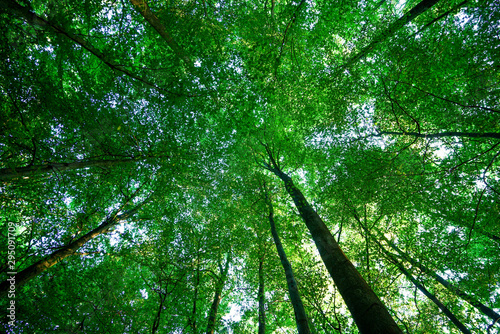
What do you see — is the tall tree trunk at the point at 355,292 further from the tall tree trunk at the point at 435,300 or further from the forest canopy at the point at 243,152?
the tall tree trunk at the point at 435,300

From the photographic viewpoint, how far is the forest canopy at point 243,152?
4844mm

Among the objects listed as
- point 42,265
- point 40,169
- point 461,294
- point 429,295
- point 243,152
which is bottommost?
point 461,294

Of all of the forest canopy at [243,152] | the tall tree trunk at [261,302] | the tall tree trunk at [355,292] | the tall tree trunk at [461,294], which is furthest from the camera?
the tall tree trunk at [261,302]

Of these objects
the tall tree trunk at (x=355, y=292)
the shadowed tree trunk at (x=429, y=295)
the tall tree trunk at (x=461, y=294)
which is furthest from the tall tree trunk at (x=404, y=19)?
the tall tree trunk at (x=461, y=294)

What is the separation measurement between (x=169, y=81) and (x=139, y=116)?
8.20ft

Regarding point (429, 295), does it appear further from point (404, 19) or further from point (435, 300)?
point (404, 19)

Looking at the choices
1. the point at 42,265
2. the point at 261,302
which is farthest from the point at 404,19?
the point at 42,265

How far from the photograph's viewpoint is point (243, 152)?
1034 centimetres

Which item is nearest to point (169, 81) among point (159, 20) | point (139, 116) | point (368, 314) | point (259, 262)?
point (159, 20)

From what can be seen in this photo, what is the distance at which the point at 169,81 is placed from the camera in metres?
4.96

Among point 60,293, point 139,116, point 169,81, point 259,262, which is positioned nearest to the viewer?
point 169,81

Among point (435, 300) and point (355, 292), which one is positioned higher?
point (355, 292)

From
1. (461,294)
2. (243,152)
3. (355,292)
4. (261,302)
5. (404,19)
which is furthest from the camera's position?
(243,152)

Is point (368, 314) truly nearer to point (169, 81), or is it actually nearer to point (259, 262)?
point (169, 81)
